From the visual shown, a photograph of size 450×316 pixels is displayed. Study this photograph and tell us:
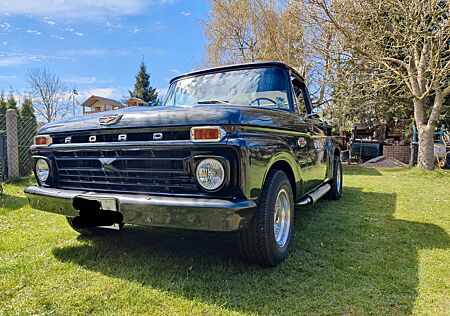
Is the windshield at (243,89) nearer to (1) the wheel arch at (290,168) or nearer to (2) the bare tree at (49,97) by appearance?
(1) the wheel arch at (290,168)

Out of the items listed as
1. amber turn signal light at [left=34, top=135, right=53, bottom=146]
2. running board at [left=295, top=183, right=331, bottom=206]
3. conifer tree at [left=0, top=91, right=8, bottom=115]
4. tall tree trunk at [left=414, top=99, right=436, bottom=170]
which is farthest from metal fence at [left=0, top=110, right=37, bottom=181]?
tall tree trunk at [left=414, top=99, right=436, bottom=170]

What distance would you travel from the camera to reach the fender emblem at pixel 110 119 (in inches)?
105

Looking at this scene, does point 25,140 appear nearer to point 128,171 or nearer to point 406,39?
point 128,171

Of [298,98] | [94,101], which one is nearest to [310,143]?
[298,98]

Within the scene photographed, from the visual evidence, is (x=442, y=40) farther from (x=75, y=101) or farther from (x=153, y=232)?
(x=75, y=101)

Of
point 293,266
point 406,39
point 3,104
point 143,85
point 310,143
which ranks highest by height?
point 143,85

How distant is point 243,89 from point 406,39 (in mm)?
8641

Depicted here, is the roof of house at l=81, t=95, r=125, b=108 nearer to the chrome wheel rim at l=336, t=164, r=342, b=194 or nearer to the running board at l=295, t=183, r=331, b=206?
the chrome wheel rim at l=336, t=164, r=342, b=194

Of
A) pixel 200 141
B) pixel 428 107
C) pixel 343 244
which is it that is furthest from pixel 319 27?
pixel 200 141

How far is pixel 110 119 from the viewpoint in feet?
8.86

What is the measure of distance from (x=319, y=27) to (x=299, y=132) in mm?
9364

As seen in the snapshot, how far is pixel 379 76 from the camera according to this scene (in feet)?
40.4

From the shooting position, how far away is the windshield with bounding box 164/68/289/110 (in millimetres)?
3578

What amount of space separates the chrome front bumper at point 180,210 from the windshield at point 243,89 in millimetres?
1420
